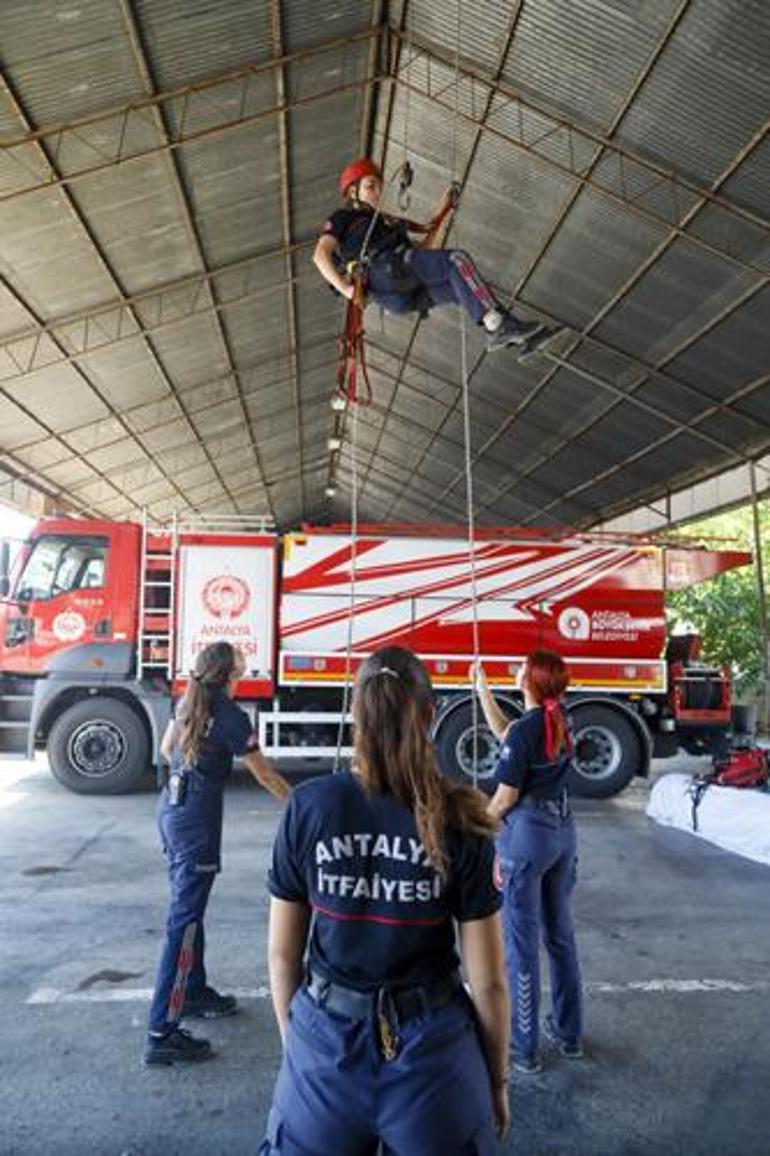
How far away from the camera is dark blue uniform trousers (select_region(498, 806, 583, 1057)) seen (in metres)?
3.70

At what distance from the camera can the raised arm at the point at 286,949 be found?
2064 mm

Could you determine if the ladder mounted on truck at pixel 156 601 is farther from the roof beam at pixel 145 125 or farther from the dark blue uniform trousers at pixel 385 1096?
the dark blue uniform trousers at pixel 385 1096

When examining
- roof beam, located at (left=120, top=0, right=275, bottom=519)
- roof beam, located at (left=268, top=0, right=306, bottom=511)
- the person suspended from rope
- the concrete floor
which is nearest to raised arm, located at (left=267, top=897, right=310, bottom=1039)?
the concrete floor

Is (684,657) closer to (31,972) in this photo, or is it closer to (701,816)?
(701,816)

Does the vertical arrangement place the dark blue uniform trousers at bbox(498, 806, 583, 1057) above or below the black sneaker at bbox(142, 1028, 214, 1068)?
above

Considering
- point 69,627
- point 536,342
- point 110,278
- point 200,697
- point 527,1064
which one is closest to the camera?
point 527,1064

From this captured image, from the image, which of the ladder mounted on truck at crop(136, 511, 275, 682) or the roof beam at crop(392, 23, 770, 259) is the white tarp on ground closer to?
the ladder mounted on truck at crop(136, 511, 275, 682)

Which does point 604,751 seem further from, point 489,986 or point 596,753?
point 489,986

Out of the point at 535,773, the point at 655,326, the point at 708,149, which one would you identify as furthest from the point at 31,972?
the point at 655,326

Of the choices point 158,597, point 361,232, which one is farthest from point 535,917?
point 158,597

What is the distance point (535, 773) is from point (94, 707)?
7.41 meters

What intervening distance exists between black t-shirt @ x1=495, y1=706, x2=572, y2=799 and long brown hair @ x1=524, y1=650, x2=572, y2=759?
3 cm

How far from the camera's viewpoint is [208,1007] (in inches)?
165

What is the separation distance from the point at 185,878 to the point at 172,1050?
0.68 m
